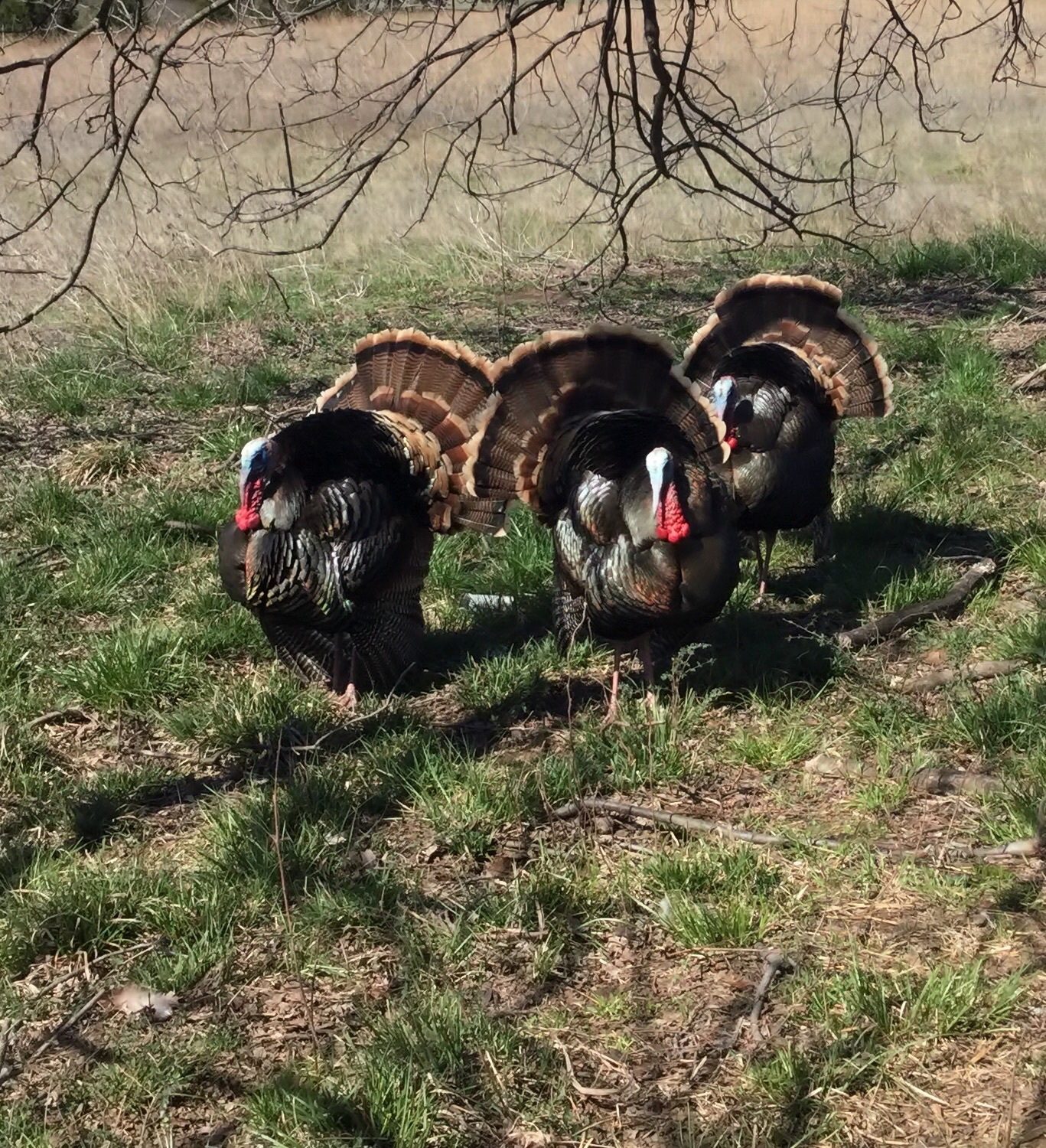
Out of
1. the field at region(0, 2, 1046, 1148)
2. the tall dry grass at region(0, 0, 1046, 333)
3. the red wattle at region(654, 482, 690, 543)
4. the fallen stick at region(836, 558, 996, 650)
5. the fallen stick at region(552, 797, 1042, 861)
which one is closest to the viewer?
the field at region(0, 2, 1046, 1148)

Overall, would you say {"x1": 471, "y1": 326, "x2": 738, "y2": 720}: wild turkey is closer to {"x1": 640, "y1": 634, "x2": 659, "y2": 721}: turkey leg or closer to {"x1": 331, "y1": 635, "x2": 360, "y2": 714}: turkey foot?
{"x1": 640, "y1": 634, "x2": 659, "y2": 721}: turkey leg

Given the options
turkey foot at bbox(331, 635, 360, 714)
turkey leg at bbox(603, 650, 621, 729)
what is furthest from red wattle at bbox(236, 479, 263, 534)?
turkey leg at bbox(603, 650, 621, 729)

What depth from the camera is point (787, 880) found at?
130 inches

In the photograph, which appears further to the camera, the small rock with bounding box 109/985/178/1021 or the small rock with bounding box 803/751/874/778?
the small rock with bounding box 803/751/874/778

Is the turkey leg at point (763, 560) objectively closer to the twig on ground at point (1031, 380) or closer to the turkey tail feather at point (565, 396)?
the turkey tail feather at point (565, 396)

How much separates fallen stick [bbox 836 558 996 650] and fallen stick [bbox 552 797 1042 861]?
1.16 m

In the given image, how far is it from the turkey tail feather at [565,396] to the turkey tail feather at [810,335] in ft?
3.10

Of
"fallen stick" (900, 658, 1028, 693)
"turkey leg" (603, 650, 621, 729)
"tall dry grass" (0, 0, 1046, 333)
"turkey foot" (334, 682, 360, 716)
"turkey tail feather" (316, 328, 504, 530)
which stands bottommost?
"fallen stick" (900, 658, 1028, 693)

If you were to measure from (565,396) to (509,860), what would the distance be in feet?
6.02

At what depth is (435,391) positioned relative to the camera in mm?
4949

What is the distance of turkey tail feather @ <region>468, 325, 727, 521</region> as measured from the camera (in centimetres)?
457

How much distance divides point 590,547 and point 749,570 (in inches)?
53.8

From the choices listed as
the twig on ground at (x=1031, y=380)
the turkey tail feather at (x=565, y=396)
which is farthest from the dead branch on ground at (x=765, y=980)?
the twig on ground at (x=1031, y=380)

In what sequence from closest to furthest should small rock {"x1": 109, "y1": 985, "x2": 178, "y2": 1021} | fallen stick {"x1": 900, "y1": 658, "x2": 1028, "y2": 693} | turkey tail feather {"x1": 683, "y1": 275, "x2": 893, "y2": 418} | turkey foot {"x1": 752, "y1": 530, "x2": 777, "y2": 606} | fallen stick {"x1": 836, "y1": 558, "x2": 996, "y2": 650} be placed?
small rock {"x1": 109, "y1": 985, "x2": 178, "y2": 1021}
fallen stick {"x1": 900, "y1": 658, "x2": 1028, "y2": 693}
fallen stick {"x1": 836, "y1": 558, "x2": 996, "y2": 650}
turkey foot {"x1": 752, "y1": 530, "x2": 777, "y2": 606}
turkey tail feather {"x1": 683, "y1": 275, "x2": 893, "y2": 418}
